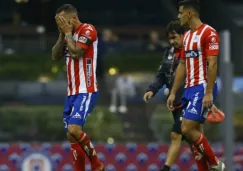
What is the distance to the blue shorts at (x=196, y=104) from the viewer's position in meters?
9.67

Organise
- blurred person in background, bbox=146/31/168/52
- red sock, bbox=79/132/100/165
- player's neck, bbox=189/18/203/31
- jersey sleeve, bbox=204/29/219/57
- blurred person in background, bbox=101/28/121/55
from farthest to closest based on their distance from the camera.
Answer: blurred person in background, bbox=146/31/168/52 → blurred person in background, bbox=101/28/121/55 → red sock, bbox=79/132/100/165 → player's neck, bbox=189/18/203/31 → jersey sleeve, bbox=204/29/219/57

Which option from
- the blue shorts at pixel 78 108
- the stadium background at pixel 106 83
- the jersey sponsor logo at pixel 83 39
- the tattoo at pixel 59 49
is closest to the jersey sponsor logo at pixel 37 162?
the stadium background at pixel 106 83

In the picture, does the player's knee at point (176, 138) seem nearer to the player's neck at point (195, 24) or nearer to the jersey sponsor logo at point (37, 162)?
the player's neck at point (195, 24)

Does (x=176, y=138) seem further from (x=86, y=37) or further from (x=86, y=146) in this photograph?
(x=86, y=37)

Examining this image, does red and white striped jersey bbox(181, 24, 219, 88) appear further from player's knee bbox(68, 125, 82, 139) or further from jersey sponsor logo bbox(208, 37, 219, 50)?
player's knee bbox(68, 125, 82, 139)

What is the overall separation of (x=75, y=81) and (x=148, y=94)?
111cm

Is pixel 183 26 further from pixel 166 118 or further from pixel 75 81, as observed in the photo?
pixel 166 118

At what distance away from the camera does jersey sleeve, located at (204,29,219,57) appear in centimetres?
945

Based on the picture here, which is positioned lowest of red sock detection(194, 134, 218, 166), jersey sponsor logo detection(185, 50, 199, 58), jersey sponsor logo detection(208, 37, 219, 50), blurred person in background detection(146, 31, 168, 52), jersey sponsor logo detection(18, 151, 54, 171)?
jersey sponsor logo detection(18, 151, 54, 171)

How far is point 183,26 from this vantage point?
10.0 metres

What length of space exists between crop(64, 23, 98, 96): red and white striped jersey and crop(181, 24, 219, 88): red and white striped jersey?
3.51 feet

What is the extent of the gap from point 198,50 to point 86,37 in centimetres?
129

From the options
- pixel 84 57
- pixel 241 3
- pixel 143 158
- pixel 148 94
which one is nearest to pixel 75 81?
pixel 84 57

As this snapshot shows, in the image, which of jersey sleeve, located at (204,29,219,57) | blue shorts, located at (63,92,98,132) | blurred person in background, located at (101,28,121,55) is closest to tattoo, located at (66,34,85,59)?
blue shorts, located at (63,92,98,132)
